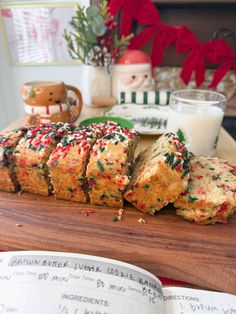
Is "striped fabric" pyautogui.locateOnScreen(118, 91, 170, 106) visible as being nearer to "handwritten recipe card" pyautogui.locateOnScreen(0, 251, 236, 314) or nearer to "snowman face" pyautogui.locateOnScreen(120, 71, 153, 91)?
"snowman face" pyautogui.locateOnScreen(120, 71, 153, 91)

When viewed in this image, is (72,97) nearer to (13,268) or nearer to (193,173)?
(193,173)

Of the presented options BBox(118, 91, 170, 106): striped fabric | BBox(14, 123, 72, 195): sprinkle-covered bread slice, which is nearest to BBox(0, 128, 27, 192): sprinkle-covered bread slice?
BBox(14, 123, 72, 195): sprinkle-covered bread slice

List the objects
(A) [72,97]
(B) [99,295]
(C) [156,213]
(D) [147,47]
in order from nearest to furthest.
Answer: (B) [99,295] < (C) [156,213] < (A) [72,97] < (D) [147,47]

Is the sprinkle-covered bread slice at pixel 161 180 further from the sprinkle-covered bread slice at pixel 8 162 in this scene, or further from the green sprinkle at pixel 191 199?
the sprinkle-covered bread slice at pixel 8 162

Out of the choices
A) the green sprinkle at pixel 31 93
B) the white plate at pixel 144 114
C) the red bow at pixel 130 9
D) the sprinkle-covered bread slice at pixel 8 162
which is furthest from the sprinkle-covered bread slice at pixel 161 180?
the red bow at pixel 130 9

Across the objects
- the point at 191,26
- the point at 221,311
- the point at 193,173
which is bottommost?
the point at 221,311

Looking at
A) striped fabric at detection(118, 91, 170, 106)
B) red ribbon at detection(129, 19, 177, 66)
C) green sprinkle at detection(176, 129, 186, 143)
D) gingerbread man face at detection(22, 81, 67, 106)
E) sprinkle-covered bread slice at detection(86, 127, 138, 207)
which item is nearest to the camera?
sprinkle-covered bread slice at detection(86, 127, 138, 207)

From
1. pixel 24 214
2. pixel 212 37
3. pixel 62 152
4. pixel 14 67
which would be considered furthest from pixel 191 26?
pixel 24 214
